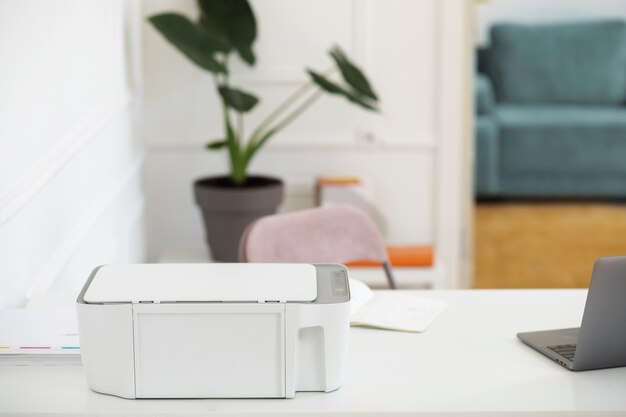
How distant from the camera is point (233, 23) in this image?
3730 millimetres

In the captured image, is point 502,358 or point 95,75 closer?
point 502,358

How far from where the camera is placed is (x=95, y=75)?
2.96 meters

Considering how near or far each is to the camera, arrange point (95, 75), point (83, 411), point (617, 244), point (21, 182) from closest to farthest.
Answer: point (83, 411) → point (21, 182) → point (95, 75) → point (617, 244)

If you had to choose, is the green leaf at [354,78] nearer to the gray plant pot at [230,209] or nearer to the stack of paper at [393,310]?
the gray plant pot at [230,209]

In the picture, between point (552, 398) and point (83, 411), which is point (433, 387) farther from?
point (83, 411)

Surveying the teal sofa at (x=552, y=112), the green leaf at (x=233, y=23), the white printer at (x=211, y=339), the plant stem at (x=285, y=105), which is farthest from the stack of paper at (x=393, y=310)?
the teal sofa at (x=552, y=112)

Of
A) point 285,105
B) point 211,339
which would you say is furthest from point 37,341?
point 285,105

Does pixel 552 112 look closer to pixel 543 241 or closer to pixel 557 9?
pixel 557 9

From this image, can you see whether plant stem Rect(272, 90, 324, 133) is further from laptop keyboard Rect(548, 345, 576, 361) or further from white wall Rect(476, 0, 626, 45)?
white wall Rect(476, 0, 626, 45)

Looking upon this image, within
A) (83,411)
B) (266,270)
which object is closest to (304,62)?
(266,270)

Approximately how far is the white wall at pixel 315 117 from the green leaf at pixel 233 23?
29 cm

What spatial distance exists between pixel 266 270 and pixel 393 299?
20.5 inches

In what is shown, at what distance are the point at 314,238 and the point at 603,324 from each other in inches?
41.0

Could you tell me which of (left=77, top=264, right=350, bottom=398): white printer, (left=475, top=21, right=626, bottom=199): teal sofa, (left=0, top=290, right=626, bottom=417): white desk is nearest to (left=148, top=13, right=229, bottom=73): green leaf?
(left=0, top=290, right=626, bottom=417): white desk
